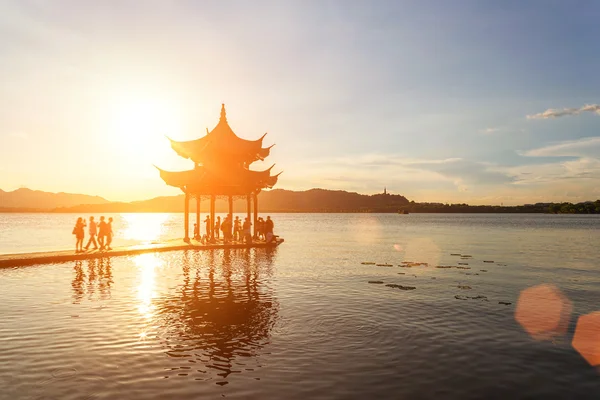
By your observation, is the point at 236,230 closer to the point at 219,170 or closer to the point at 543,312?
the point at 219,170

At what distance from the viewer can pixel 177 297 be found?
15.6 meters

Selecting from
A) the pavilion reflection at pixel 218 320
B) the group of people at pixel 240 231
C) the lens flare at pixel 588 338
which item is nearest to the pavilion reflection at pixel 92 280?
the pavilion reflection at pixel 218 320

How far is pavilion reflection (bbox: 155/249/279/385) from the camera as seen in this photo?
29.8 feet

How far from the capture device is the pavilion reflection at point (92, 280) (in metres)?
15.7

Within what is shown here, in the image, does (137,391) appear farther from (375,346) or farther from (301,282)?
(301,282)

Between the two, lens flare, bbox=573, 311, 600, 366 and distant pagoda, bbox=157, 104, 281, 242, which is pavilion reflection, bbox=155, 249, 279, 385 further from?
distant pagoda, bbox=157, 104, 281, 242

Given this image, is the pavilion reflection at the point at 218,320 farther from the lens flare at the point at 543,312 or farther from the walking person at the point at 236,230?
the walking person at the point at 236,230

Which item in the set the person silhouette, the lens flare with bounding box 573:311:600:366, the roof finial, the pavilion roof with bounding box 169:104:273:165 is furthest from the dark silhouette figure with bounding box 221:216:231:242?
the lens flare with bounding box 573:311:600:366

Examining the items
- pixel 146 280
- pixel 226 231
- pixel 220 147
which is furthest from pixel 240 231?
pixel 146 280

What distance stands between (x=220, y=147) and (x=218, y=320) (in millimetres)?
26402

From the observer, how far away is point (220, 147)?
3731cm

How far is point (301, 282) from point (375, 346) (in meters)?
9.64

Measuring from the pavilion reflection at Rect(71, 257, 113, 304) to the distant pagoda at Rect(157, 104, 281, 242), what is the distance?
11722 mm

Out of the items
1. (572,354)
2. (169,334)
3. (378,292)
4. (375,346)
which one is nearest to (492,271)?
(378,292)
